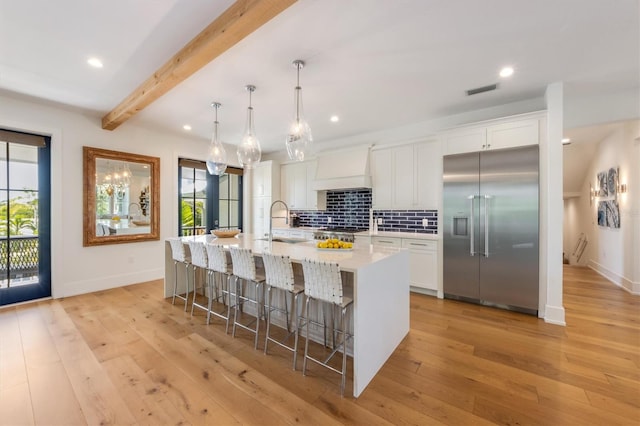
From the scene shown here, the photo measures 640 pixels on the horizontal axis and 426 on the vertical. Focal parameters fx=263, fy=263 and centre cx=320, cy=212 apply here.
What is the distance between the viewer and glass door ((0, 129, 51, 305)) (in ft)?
11.5

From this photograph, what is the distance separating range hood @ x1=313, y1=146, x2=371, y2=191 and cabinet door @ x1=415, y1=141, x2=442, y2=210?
0.87m

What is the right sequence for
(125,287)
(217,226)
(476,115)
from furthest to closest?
(217,226) → (125,287) → (476,115)

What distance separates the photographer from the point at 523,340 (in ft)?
8.61

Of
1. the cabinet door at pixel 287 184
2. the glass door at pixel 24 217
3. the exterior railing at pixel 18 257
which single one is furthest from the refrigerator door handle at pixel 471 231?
the exterior railing at pixel 18 257

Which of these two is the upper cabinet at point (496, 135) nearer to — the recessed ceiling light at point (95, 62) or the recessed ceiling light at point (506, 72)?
the recessed ceiling light at point (506, 72)

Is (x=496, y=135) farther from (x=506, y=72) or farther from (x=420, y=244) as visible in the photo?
(x=420, y=244)

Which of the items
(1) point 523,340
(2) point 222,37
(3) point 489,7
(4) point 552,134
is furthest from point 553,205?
(2) point 222,37

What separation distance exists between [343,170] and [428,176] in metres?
1.49

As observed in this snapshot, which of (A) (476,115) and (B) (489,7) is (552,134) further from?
(B) (489,7)

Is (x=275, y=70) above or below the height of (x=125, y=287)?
above

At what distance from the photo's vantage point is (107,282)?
14.1ft

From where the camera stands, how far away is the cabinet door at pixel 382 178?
178 inches

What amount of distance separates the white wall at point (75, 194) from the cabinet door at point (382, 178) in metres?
3.98

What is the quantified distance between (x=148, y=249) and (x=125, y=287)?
71 centimetres
